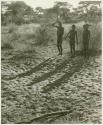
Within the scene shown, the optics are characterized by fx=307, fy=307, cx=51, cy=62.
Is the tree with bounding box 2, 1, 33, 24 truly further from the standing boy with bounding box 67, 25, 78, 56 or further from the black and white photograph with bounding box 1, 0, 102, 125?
the standing boy with bounding box 67, 25, 78, 56

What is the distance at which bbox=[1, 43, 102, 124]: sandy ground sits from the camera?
19.0ft

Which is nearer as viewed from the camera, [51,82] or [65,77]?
[51,82]

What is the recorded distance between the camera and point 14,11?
2406 cm

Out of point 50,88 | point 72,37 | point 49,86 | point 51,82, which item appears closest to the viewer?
point 50,88

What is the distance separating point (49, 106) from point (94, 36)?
4.80 metres

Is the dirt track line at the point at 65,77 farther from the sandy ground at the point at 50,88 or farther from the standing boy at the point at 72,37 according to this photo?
the standing boy at the point at 72,37

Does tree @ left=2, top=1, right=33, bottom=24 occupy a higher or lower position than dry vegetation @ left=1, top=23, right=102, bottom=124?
higher

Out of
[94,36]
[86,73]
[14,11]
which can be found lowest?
[86,73]

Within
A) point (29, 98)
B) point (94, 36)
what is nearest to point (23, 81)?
point (29, 98)

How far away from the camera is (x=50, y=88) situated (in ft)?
22.8

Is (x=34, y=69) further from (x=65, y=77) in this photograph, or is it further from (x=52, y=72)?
(x=65, y=77)

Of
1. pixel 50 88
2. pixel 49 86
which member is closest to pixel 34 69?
pixel 49 86

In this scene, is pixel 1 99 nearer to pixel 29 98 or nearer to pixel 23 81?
pixel 29 98

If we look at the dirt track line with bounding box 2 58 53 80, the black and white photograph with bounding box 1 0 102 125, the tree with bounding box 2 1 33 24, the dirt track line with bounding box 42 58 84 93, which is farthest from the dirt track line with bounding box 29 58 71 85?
the tree with bounding box 2 1 33 24
